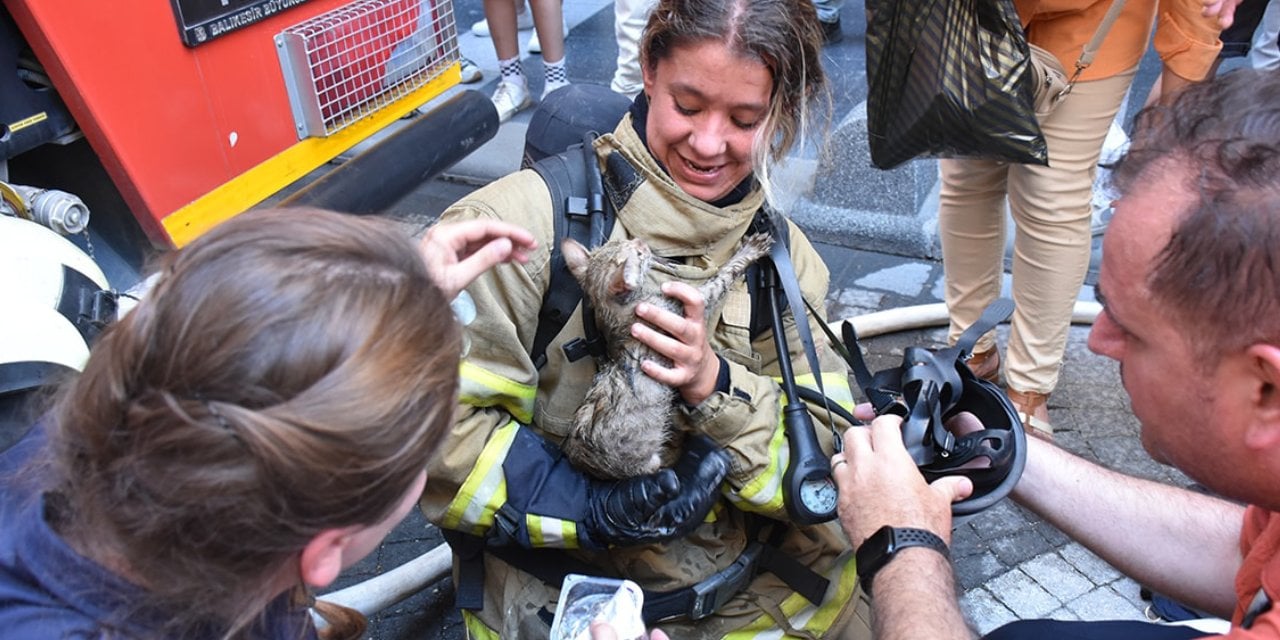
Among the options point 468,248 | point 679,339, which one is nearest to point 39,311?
point 468,248

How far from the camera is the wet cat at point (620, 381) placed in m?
2.13

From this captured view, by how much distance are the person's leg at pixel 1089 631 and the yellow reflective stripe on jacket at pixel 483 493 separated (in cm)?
105

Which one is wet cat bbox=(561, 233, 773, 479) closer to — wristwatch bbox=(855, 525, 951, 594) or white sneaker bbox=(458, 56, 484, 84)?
wristwatch bbox=(855, 525, 951, 594)

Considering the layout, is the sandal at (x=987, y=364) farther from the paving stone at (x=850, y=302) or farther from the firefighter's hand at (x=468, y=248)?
the firefighter's hand at (x=468, y=248)

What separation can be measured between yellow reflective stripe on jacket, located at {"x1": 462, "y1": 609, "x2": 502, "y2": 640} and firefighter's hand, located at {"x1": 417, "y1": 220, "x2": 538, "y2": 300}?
93 centimetres

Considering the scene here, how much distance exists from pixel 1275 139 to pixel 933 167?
4.39 meters

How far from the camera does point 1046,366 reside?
12.3 ft

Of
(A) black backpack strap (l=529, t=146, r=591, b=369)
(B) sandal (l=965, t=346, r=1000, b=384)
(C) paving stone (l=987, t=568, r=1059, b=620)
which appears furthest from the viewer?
(B) sandal (l=965, t=346, r=1000, b=384)

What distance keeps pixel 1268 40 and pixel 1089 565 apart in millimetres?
3715

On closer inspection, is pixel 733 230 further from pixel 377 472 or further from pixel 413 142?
pixel 413 142

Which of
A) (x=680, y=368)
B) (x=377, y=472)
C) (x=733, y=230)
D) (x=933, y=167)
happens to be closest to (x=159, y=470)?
(x=377, y=472)

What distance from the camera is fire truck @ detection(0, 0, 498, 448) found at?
9.34 ft

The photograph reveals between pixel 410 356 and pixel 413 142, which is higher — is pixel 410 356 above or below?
above

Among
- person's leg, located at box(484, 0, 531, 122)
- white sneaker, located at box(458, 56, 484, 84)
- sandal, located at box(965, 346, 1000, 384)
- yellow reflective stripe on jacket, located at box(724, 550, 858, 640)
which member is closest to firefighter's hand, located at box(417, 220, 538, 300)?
yellow reflective stripe on jacket, located at box(724, 550, 858, 640)
